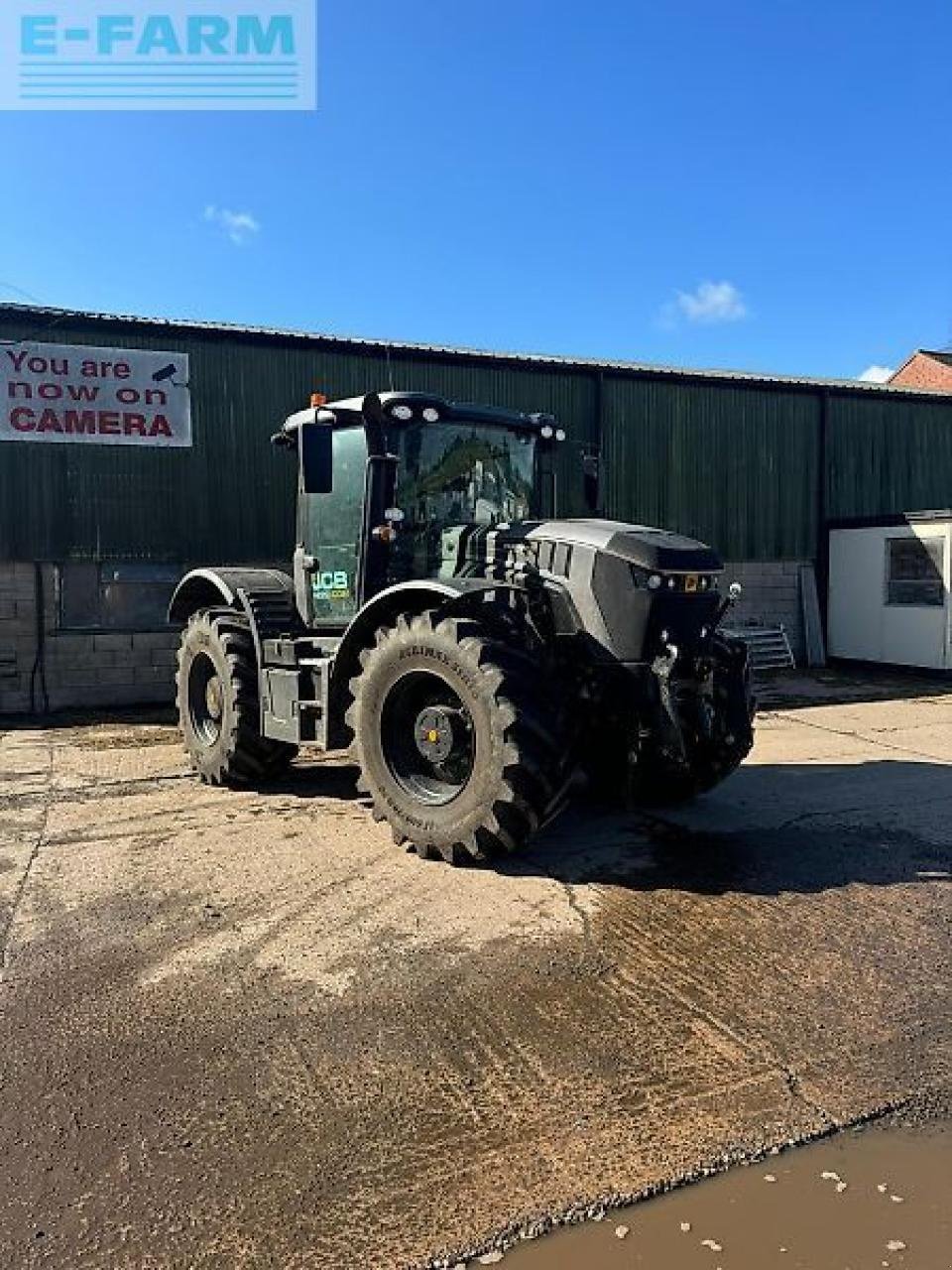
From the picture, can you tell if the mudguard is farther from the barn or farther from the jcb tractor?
the barn

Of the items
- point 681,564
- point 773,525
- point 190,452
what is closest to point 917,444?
point 773,525

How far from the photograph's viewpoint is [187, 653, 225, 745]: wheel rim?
7.36 meters

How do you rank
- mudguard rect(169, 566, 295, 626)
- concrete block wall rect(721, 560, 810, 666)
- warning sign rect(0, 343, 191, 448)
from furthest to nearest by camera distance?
concrete block wall rect(721, 560, 810, 666) < warning sign rect(0, 343, 191, 448) < mudguard rect(169, 566, 295, 626)

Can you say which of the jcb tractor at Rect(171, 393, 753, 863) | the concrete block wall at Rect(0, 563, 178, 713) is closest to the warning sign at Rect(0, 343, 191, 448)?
Result: the concrete block wall at Rect(0, 563, 178, 713)

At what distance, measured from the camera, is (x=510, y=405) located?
44.2 feet

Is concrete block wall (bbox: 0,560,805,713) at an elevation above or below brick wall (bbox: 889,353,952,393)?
below

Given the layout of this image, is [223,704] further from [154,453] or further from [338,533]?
[154,453]

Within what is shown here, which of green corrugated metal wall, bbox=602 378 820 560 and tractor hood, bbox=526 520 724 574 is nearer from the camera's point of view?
tractor hood, bbox=526 520 724 574

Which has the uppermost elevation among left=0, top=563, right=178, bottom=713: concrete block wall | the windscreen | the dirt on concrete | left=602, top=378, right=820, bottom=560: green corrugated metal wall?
left=602, top=378, right=820, bottom=560: green corrugated metal wall

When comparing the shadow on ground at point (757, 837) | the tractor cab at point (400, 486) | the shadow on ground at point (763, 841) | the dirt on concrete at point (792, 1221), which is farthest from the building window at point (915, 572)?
the dirt on concrete at point (792, 1221)

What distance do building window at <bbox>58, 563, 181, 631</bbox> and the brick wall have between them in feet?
103

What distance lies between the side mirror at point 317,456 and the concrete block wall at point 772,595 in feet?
33.9

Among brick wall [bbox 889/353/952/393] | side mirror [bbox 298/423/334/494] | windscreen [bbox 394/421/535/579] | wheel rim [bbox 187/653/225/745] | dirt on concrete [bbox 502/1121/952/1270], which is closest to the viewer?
dirt on concrete [bbox 502/1121/952/1270]

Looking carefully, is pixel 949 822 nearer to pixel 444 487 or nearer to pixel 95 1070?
pixel 444 487
